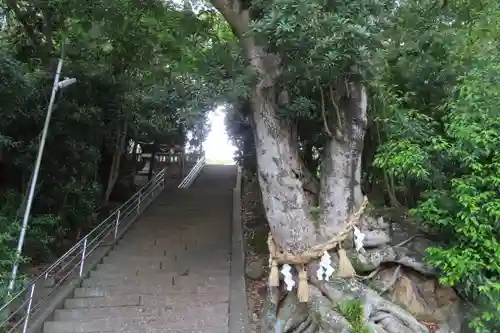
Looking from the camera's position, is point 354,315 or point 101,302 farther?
point 101,302

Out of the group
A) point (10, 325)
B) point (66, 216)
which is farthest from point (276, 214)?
point (66, 216)

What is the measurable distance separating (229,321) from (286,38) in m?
3.83

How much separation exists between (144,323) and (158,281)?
1205 millimetres

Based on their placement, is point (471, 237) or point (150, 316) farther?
point (150, 316)

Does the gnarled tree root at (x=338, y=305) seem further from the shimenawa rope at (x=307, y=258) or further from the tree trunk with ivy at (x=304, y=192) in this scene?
the shimenawa rope at (x=307, y=258)

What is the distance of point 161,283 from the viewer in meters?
7.22

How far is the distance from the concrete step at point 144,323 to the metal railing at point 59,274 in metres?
0.41

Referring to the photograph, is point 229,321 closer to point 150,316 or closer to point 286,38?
point 150,316

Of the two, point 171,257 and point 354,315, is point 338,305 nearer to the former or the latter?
point 354,315

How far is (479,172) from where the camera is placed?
520 cm

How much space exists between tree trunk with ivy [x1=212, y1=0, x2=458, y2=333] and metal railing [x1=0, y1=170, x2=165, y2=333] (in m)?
3.21

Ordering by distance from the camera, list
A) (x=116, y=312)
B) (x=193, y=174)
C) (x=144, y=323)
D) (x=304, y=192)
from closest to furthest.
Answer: (x=144, y=323) → (x=116, y=312) → (x=304, y=192) → (x=193, y=174)

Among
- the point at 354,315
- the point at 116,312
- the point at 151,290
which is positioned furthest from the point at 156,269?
the point at 354,315

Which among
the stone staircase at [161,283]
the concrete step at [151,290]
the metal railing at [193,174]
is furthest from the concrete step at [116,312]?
the metal railing at [193,174]
